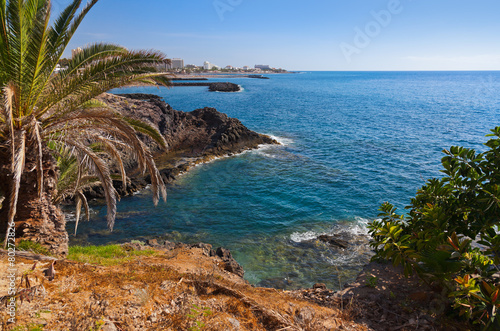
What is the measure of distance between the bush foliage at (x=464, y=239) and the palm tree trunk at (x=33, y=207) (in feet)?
31.8

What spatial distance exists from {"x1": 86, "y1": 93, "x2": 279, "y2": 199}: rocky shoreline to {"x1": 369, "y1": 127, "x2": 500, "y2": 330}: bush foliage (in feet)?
81.0

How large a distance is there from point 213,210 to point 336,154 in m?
19.8

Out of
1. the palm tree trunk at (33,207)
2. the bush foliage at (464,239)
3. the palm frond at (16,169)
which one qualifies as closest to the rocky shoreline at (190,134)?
the palm tree trunk at (33,207)

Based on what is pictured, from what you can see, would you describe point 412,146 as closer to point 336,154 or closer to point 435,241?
point 336,154

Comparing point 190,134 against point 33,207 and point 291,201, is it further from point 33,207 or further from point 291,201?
point 33,207

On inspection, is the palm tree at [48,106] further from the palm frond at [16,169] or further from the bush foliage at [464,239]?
the bush foliage at [464,239]

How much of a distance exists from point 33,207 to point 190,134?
32190 millimetres

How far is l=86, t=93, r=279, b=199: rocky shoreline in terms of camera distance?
34.1 metres

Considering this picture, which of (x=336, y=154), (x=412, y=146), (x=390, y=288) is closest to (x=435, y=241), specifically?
(x=390, y=288)

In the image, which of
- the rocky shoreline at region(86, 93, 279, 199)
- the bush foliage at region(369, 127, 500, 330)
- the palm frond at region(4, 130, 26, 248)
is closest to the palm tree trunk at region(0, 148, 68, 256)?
the palm frond at region(4, 130, 26, 248)

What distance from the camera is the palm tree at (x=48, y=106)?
280 inches

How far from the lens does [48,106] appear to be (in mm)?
8203

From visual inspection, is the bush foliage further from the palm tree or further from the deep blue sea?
the palm tree

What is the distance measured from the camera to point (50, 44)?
7.91 metres
